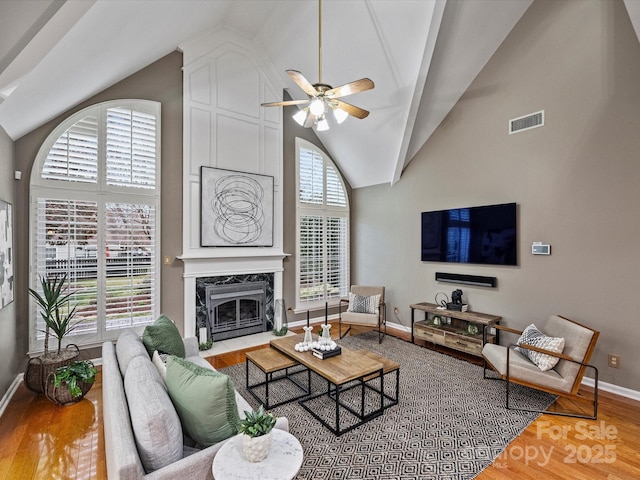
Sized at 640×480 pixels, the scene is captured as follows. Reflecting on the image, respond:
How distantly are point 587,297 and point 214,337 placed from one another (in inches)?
198

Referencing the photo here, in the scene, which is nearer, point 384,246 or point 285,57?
point 285,57

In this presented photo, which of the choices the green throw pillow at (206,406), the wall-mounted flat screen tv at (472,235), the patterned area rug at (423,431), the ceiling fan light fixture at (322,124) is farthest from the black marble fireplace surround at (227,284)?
the green throw pillow at (206,406)

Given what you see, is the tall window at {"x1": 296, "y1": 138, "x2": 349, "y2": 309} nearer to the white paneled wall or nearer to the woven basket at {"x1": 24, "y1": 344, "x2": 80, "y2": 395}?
the white paneled wall

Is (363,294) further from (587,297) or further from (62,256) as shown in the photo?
(62,256)

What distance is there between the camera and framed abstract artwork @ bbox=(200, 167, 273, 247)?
4.81m

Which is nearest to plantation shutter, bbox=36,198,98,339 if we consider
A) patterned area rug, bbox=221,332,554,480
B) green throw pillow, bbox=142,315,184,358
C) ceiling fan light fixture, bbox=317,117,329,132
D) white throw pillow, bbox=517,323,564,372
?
green throw pillow, bbox=142,315,184,358

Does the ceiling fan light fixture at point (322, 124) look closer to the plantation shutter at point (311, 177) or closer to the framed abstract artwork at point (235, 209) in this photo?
the framed abstract artwork at point (235, 209)

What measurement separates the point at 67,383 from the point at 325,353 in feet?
8.39

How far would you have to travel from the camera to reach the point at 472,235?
4566mm

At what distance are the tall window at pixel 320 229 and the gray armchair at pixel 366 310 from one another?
0.83 metres

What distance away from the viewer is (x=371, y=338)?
17.1ft

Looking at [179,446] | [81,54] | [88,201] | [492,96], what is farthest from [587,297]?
[88,201]

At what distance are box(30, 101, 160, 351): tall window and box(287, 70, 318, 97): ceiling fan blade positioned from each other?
8.49ft

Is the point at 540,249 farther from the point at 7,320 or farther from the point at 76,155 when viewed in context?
the point at 7,320
